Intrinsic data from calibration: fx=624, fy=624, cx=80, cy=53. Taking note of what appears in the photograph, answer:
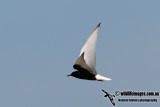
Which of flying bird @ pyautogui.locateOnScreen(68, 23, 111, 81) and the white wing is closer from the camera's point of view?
flying bird @ pyautogui.locateOnScreen(68, 23, 111, 81)

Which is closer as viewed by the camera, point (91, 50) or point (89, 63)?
point (89, 63)

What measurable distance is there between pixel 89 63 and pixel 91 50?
5.56 feet

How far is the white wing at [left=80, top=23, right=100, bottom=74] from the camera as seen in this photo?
59.8 meters

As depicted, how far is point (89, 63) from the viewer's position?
5962cm

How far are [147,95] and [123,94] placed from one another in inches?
95.0

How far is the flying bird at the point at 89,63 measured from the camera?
56.8 meters

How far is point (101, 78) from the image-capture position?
194ft

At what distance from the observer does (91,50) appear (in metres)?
60.8

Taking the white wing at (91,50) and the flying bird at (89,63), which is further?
the white wing at (91,50)

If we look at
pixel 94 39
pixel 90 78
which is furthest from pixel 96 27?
pixel 90 78

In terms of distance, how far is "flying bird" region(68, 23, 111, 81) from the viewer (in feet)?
186

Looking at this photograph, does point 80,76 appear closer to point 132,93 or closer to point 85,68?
point 85,68

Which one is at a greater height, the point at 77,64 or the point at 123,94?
the point at 77,64

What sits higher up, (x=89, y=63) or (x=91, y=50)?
(x=91, y=50)
